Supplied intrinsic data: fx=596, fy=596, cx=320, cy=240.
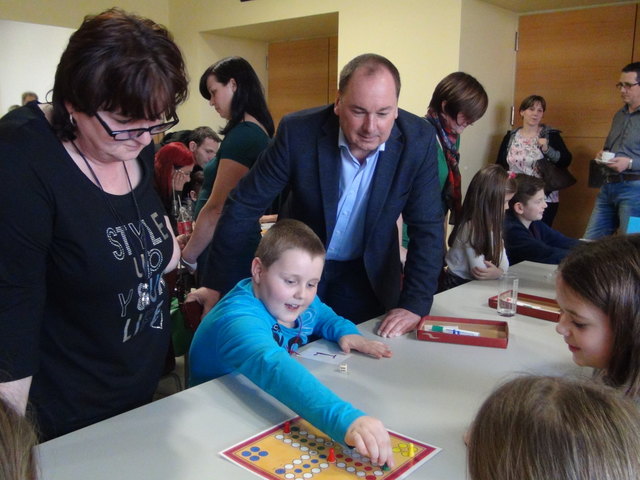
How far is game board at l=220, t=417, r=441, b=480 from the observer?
40.7 inches

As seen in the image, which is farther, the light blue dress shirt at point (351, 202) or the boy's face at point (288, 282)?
the light blue dress shirt at point (351, 202)

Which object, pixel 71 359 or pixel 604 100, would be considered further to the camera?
pixel 604 100

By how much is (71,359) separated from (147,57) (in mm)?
615

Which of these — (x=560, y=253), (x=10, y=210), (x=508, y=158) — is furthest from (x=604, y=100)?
(x=10, y=210)

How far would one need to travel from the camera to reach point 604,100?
483cm

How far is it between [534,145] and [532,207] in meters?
1.88

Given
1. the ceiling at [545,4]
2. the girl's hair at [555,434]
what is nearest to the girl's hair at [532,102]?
the ceiling at [545,4]

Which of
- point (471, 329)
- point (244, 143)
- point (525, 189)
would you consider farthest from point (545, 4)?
point (471, 329)

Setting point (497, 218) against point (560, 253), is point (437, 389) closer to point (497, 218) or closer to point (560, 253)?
point (497, 218)

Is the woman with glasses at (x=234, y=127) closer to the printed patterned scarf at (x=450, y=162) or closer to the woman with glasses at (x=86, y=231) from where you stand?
the printed patterned scarf at (x=450, y=162)

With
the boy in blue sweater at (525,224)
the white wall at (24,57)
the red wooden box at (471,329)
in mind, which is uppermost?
the white wall at (24,57)

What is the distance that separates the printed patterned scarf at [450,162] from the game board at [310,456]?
6.28 feet

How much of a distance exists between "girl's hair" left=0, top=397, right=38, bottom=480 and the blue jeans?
4170 millimetres

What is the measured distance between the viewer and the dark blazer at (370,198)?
189cm
